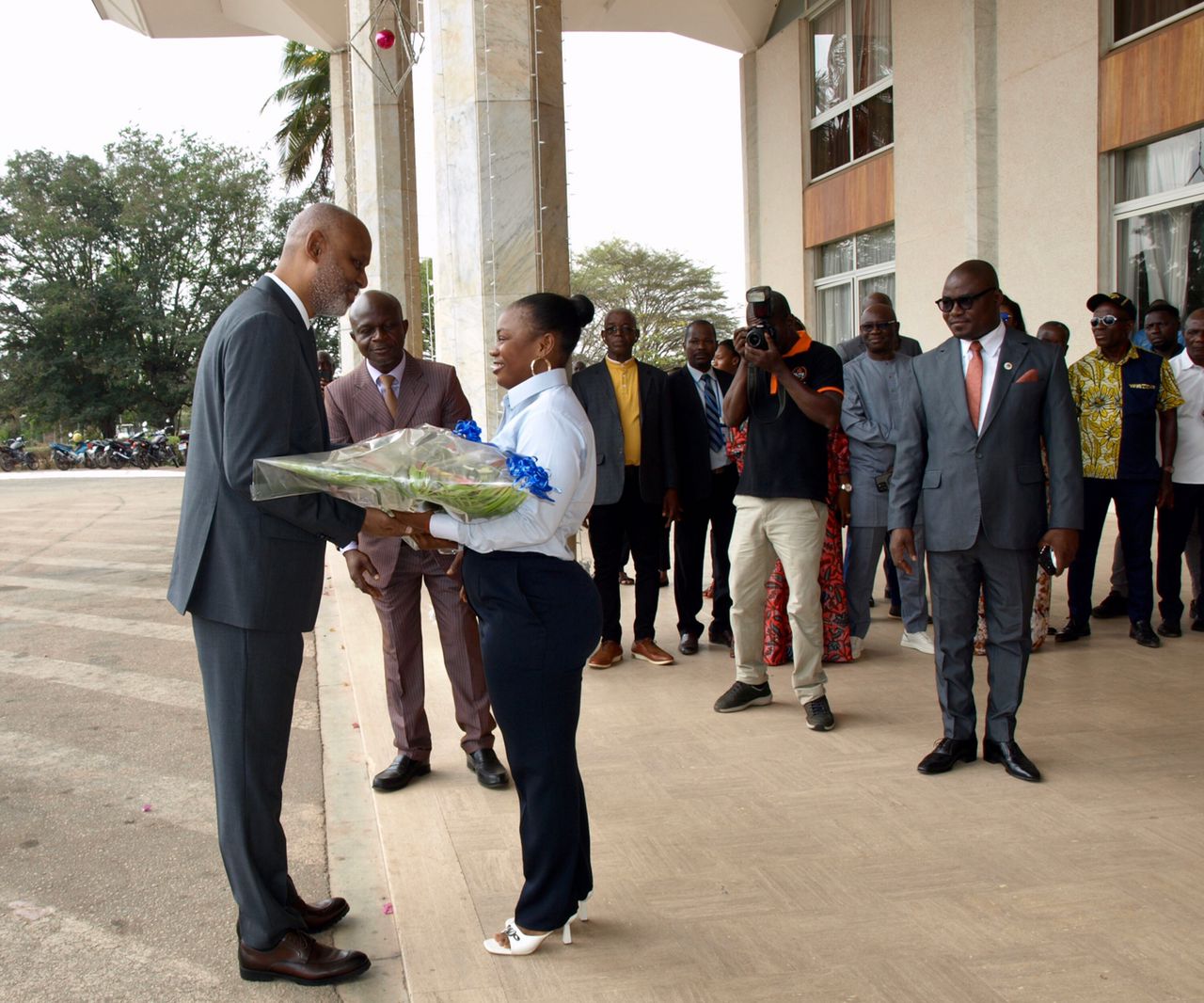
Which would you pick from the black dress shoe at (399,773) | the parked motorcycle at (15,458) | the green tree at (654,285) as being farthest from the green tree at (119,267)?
the black dress shoe at (399,773)

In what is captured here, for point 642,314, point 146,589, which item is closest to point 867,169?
point 146,589

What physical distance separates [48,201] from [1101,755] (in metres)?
43.3

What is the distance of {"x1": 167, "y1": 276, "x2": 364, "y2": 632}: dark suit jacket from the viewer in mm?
2873

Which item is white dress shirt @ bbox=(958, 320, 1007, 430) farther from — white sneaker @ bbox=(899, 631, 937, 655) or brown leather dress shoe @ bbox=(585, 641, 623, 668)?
brown leather dress shoe @ bbox=(585, 641, 623, 668)

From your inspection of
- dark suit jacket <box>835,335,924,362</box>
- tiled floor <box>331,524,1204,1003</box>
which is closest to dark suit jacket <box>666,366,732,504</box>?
dark suit jacket <box>835,335,924,362</box>

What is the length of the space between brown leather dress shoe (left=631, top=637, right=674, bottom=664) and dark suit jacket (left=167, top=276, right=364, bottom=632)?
12.0ft

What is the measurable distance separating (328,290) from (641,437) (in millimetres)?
3438

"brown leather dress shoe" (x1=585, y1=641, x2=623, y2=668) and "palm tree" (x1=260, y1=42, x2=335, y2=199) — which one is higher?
"palm tree" (x1=260, y1=42, x2=335, y2=199)

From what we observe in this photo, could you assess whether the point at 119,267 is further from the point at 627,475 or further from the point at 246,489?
the point at 246,489

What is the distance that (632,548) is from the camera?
662cm

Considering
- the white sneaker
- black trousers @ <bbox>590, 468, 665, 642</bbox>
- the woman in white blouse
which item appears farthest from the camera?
the white sneaker

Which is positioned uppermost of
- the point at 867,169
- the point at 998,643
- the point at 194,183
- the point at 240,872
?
the point at 194,183

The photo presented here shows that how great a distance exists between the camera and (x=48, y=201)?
39688 mm

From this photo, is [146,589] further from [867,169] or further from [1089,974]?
[867,169]
